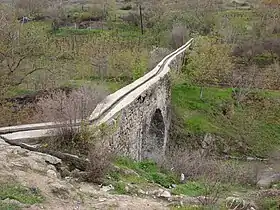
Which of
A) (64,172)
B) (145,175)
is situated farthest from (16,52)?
(64,172)

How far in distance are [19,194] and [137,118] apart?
844 cm

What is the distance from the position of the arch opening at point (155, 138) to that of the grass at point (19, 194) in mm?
10029

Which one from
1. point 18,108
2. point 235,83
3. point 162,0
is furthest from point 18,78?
point 162,0

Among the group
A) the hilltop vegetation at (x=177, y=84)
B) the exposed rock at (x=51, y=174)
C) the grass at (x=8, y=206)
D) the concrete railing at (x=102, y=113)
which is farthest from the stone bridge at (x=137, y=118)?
the grass at (x=8, y=206)

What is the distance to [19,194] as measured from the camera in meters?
6.87

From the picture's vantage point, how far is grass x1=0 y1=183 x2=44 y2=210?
6691mm

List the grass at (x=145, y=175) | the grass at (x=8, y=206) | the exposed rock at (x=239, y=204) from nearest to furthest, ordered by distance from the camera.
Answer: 1. the grass at (x=8, y=206)
2. the exposed rock at (x=239, y=204)
3. the grass at (x=145, y=175)

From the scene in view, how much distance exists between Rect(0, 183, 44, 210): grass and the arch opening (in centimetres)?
1003

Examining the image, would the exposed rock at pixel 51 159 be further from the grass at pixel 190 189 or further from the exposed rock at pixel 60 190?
the grass at pixel 190 189

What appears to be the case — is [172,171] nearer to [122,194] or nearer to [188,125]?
[122,194]

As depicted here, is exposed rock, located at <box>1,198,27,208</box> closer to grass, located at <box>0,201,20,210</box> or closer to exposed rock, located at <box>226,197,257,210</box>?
grass, located at <box>0,201,20,210</box>

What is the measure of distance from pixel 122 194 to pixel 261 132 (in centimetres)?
1850

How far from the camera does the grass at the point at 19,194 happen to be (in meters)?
6.69

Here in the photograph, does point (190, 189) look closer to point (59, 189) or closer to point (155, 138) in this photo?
point (59, 189)
